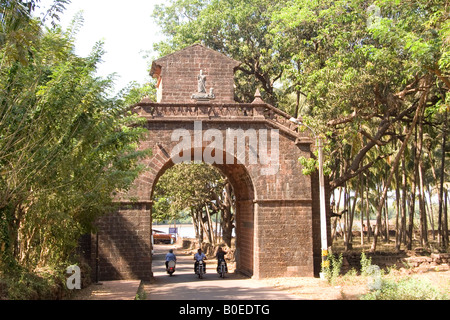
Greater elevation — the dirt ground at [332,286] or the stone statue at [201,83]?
the stone statue at [201,83]

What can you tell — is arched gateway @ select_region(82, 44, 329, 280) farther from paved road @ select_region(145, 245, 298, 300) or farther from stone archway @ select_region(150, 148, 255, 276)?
paved road @ select_region(145, 245, 298, 300)

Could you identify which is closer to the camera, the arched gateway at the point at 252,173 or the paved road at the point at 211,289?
the paved road at the point at 211,289

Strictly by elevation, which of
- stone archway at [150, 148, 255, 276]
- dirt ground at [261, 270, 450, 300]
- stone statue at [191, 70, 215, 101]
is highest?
stone statue at [191, 70, 215, 101]

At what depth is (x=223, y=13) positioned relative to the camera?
88.0 ft

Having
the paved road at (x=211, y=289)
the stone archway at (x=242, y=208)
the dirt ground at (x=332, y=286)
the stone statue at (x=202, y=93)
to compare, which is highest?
the stone statue at (x=202, y=93)

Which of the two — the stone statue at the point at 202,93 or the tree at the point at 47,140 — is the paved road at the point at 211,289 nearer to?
the tree at the point at 47,140

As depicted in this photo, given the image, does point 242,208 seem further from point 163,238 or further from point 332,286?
point 163,238

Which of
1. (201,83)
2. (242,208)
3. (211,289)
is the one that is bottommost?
(211,289)

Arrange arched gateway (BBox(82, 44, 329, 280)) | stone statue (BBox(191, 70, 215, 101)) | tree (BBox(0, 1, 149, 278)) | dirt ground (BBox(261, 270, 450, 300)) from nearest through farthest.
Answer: tree (BBox(0, 1, 149, 278)) → dirt ground (BBox(261, 270, 450, 300)) → arched gateway (BBox(82, 44, 329, 280)) → stone statue (BBox(191, 70, 215, 101))

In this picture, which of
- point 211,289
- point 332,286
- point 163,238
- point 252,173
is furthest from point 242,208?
point 163,238

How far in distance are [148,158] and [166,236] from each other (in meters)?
40.1

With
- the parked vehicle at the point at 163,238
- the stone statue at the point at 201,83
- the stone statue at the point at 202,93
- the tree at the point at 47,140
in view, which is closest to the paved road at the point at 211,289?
the tree at the point at 47,140

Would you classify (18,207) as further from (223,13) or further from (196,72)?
(223,13)

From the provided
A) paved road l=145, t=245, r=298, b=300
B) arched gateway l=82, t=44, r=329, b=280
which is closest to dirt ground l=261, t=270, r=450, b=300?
paved road l=145, t=245, r=298, b=300
